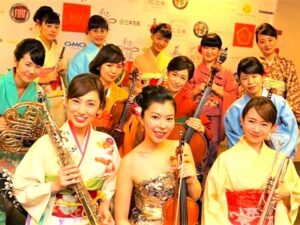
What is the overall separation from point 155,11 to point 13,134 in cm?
234

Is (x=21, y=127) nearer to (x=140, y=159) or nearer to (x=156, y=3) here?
(x=140, y=159)

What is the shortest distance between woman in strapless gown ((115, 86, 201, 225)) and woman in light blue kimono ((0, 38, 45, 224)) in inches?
25.7

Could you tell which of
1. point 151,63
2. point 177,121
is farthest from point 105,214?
point 151,63

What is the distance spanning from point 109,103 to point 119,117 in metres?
0.15

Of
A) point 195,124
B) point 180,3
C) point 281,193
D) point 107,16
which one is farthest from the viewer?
point 180,3

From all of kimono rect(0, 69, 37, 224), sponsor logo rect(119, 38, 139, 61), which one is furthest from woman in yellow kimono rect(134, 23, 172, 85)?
kimono rect(0, 69, 37, 224)

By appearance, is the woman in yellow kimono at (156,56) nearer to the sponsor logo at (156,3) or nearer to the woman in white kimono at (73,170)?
the sponsor logo at (156,3)

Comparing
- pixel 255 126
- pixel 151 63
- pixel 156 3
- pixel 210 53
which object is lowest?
→ pixel 255 126

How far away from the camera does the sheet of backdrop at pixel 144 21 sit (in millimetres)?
3836

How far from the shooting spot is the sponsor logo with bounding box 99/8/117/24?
4152 mm

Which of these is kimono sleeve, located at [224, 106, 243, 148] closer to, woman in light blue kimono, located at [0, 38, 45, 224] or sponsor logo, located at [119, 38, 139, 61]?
woman in light blue kimono, located at [0, 38, 45, 224]

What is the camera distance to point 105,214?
82.7 inches

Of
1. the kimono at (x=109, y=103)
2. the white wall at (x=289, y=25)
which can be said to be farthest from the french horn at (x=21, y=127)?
the white wall at (x=289, y=25)

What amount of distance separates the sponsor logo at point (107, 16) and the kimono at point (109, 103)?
125 cm
